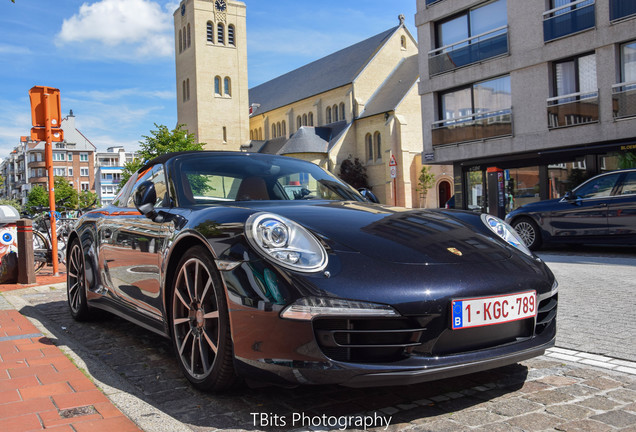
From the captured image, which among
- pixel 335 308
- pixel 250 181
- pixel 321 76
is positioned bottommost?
pixel 335 308

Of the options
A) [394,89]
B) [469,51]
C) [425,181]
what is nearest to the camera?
[469,51]

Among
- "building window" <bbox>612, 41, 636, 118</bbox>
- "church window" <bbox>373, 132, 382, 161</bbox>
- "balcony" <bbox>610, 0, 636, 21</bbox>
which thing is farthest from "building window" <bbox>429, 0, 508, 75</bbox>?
"church window" <bbox>373, 132, 382, 161</bbox>

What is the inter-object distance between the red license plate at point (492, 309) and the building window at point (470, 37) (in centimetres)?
2018

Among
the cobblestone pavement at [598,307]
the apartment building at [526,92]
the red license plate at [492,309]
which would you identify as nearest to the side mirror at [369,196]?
the cobblestone pavement at [598,307]

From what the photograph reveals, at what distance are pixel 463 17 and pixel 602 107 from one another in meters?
7.32

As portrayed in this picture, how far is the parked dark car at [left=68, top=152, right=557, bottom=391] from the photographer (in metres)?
2.34

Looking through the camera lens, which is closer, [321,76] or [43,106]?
[43,106]

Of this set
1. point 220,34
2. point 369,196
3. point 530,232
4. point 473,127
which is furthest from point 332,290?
point 220,34

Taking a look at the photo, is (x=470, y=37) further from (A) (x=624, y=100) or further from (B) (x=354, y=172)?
(B) (x=354, y=172)

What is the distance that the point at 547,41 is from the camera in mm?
19359

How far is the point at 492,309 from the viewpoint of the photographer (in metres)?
2.48

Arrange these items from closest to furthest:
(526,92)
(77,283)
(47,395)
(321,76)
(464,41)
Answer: (47,395) < (77,283) < (526,92) < (464,41) < (321,76)

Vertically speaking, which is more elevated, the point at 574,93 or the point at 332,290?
the point at 574,93

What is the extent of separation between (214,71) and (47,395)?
2237 inches
